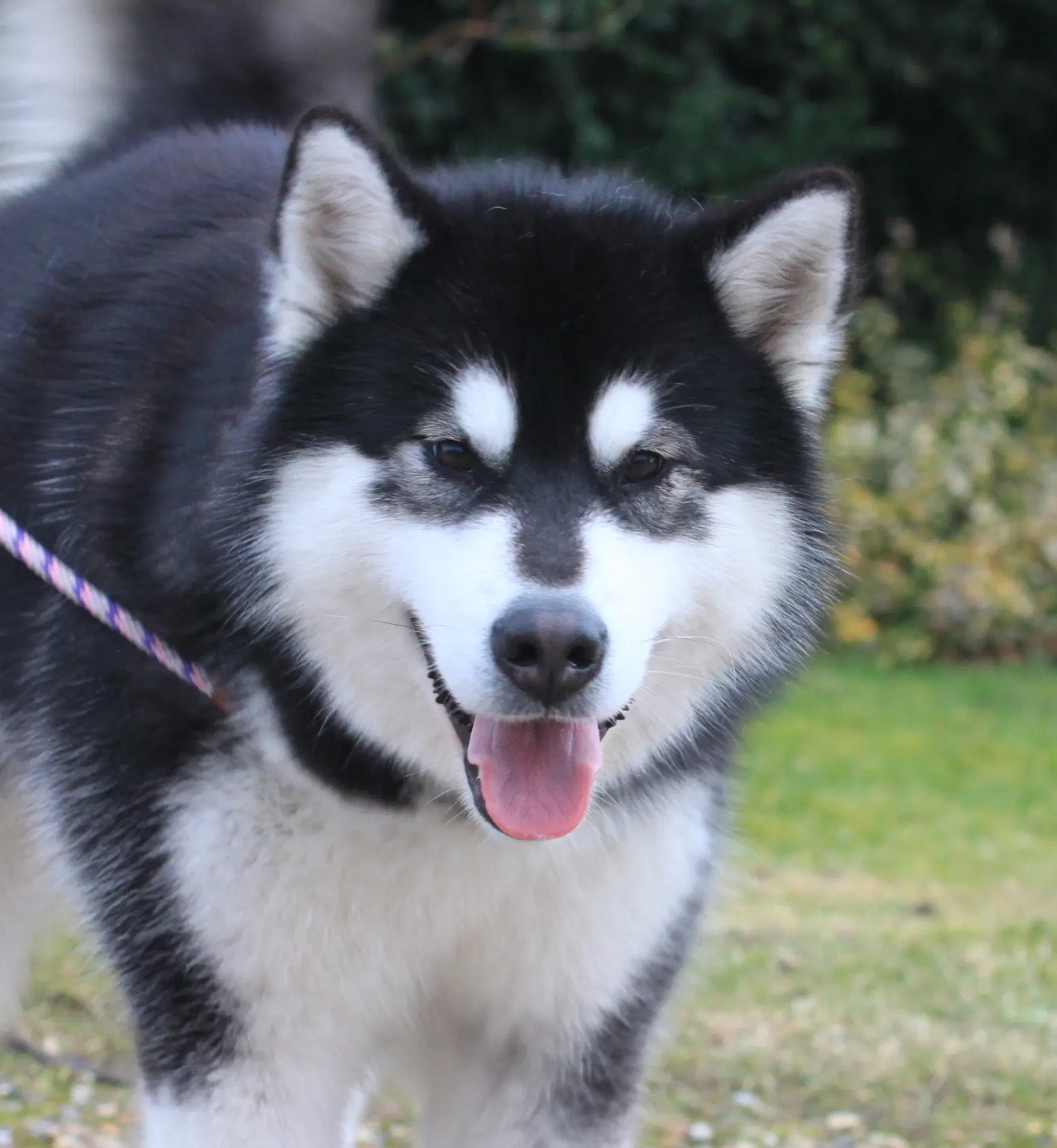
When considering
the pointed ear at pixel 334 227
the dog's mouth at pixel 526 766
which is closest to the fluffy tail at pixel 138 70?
the pointed ear at pixel 334 227

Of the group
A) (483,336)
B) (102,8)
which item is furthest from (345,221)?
(102,8)

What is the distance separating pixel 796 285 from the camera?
8.72ft

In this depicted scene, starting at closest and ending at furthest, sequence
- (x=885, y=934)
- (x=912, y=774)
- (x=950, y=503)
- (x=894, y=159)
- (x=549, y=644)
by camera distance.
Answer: (x=549, y=644) → (x=885, y=934) → (x=912, y=774) → (x=950, y=503) → (x=894, y=159)

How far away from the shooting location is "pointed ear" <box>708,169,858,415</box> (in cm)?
257

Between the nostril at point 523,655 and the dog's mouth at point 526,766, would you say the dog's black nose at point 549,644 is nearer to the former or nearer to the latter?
the nostril at point 523,655

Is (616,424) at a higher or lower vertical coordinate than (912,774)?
higher

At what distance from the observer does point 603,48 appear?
973 cm

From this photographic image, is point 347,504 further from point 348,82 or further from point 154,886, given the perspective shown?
point 348,82

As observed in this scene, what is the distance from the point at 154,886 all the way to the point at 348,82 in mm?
2212

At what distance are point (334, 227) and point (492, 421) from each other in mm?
362

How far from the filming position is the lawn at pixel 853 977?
4031 millimetres

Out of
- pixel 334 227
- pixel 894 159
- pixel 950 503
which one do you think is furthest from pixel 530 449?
pixel 894 159

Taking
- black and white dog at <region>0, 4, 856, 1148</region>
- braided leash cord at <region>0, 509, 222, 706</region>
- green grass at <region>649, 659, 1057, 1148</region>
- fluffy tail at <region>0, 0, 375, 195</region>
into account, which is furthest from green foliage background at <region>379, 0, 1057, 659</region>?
black and white dog at <region>0, 4, 856, 1148</region>

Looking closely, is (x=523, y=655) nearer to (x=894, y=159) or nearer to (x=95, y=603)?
(x=95, y=603)
